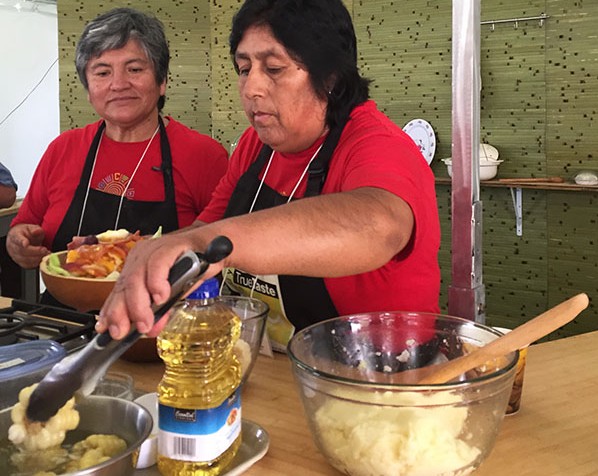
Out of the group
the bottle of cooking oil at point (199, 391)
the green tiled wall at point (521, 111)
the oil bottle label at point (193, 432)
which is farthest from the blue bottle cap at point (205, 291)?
the green tiled wall at point (521, 111)

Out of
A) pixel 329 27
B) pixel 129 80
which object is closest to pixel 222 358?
pixel 329 27


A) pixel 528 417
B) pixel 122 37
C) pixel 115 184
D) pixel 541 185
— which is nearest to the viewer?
pixel 528 417

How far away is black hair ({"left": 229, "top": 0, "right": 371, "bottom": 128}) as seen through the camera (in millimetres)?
1682

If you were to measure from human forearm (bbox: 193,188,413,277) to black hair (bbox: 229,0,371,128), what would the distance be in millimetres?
516

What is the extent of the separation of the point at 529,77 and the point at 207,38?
8.66ft

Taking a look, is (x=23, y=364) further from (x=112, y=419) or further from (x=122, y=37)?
(x=122, y=37)

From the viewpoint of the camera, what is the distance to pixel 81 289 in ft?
5.34

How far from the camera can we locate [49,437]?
3.12 ft

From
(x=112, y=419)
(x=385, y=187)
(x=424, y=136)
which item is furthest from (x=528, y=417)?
(x=424, y=136)

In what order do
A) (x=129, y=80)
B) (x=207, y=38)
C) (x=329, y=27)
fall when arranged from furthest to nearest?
(x=207, y=38) → (x=129, y=80) → (x=329, y=27)

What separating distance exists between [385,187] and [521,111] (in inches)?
144

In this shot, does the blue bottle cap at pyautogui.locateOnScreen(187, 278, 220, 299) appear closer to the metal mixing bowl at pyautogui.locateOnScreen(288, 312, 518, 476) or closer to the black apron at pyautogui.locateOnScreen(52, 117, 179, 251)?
the metal mixing bowl at pyautogui.locateOnScreen(288, 312, 518, 476)

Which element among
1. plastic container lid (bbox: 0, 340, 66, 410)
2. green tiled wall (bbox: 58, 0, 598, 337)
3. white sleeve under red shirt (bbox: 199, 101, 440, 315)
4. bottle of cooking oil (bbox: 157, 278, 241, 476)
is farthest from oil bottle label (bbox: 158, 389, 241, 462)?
green tiled wall (bbox: 58, 0, 598, 337)

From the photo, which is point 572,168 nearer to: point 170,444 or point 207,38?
point 207,38
